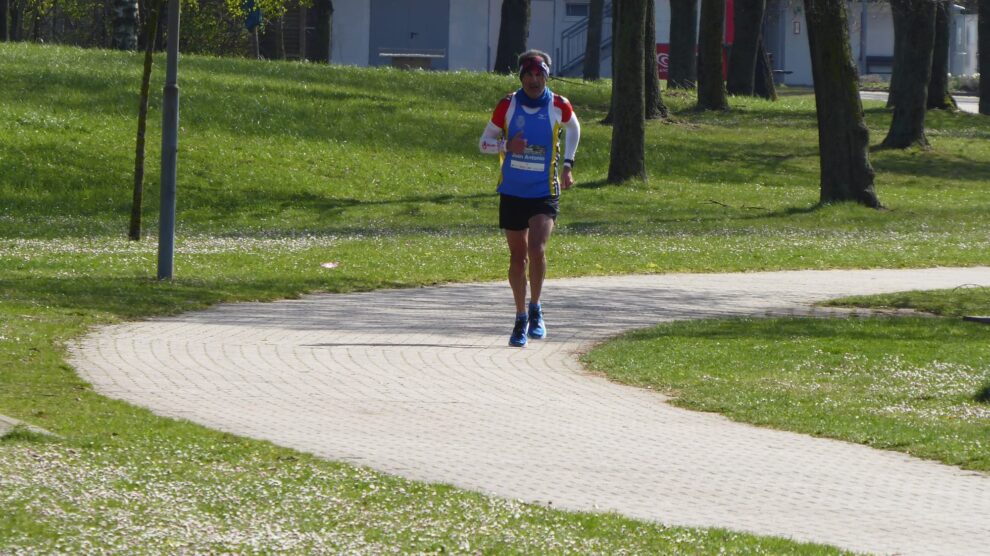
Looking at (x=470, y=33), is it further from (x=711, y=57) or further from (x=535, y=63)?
(x=535, y=63)

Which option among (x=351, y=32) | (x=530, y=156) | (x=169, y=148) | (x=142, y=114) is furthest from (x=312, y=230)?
(x=351, y=32)

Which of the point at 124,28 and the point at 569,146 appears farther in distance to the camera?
the point at 124,28

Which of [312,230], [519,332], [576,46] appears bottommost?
[312,230]

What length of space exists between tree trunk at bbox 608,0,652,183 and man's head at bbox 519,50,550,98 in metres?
16.0

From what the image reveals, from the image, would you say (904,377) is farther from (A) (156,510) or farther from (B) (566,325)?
(A) (156,510)

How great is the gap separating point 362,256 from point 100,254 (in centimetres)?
302

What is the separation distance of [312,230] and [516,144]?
1180 centimetres

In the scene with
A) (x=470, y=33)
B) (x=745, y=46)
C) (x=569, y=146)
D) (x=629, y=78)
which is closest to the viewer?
(x=569, y=146)

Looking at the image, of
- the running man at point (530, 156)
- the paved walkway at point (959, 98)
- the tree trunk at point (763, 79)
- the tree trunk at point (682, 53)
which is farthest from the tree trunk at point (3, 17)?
the running man at point (530, 156)

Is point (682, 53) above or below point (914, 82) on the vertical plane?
above

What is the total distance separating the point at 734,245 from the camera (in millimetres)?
21594

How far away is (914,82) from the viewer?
111 feet

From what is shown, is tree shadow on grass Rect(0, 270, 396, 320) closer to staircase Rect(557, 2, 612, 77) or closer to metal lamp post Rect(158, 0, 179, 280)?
metal lamp post Rect(158, 0, 179, 280)

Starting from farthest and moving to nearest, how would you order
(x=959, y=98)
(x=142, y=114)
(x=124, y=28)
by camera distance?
(x=959, y=98) < (x=124, y=28) < (x=142, y=114)
